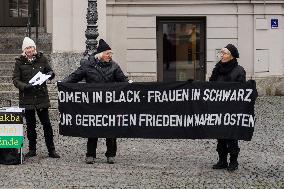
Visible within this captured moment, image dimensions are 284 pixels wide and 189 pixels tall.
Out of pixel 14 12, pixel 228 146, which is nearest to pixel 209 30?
pixel 14 12

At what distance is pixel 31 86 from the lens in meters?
11.0

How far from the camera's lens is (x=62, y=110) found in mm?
10906

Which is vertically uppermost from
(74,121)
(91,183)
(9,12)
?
(9,12)

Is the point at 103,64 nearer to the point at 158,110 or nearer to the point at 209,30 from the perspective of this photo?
the point at 158,110

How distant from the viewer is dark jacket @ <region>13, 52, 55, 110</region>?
11.1 meters

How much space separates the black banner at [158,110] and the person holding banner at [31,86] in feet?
1.47

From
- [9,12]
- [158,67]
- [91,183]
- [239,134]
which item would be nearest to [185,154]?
[239,134]

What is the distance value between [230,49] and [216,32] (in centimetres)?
1216

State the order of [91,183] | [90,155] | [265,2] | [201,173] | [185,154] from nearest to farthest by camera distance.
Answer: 1. [91,183]
2. [201,173]
3. [90,155]
4. [185,154]
5. [265,2]

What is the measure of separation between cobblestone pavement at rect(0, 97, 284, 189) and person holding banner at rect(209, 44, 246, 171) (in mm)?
197

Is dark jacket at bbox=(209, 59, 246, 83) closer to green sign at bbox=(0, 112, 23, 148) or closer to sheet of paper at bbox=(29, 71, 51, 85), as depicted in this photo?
sheet of paper at bbox=(29, 71, 51, 85)

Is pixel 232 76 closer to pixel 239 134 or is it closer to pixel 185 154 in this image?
pixel 239 134

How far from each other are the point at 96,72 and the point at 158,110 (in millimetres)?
1099

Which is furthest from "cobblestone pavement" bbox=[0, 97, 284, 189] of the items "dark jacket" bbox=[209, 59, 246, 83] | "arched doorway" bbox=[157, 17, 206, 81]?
"arched doorway" bbox=[157, 17, 206, 81]
